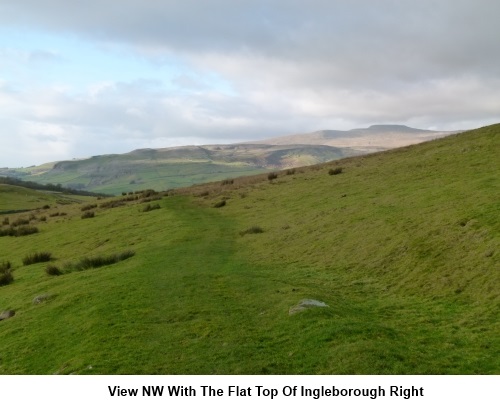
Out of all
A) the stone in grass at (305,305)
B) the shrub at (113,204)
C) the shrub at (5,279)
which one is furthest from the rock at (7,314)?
the shrub at (113,204)

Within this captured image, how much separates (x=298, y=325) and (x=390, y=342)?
2.46m

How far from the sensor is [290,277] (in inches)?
742

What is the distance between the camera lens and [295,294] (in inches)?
591

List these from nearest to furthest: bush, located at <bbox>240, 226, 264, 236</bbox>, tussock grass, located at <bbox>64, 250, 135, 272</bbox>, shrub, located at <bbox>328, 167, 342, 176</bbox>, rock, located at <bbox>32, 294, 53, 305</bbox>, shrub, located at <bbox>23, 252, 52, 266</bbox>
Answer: rock, located at <bbox>32, 294, 53, 305</bbox> → tussock grass, located at <bbox>64, 250, 135, 272</bbox> → shrub, located at <bbox>23, 252, 52, 266</bbox> → bush, located at <bbox>240, 226, 264, 236</bbox> → shrub, located at <bbox>328, 167, 342, 176</bbox>

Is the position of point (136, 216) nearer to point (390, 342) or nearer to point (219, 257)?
point (219, 257)

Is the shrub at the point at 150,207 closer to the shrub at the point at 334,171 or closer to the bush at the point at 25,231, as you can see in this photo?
the bush at the point at 25,231

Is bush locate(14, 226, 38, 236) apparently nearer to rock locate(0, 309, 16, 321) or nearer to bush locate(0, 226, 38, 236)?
bush locate(0, 226, 38, 236)

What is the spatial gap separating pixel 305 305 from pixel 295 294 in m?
1.61

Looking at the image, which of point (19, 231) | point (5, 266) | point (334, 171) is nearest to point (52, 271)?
point (5, 266)

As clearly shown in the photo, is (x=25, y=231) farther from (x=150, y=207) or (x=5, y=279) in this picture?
(x=5, y=279)

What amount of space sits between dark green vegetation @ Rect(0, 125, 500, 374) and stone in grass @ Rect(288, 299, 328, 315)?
0.23 metres

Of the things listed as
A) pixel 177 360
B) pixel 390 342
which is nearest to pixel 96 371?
pixel 177 360

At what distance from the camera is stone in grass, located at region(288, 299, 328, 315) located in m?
13.1

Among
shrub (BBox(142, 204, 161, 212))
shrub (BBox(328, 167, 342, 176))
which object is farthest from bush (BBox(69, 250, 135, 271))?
shrub (BBox(328, 167, 342, 176))
